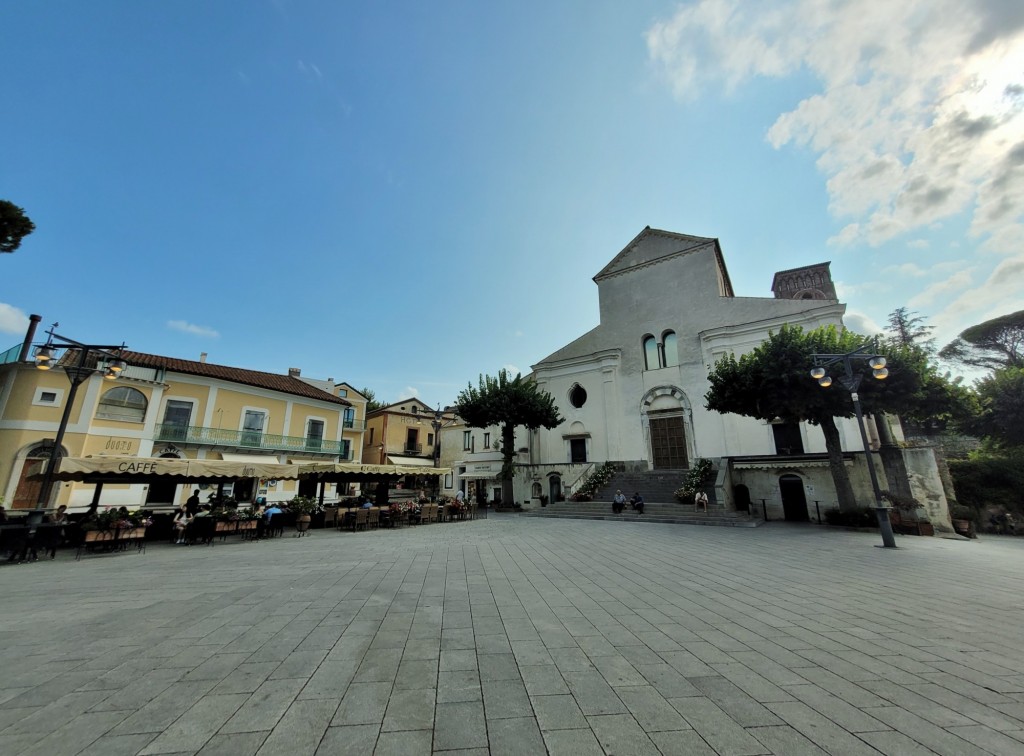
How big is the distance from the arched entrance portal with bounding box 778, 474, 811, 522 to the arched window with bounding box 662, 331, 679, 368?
9682mm

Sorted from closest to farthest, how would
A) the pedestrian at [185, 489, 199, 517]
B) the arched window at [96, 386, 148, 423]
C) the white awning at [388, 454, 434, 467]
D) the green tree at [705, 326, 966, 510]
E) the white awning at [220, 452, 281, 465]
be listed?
the pedestrian at [185, 489, 199, 517] → the green tree at [705, 326, 966, 510] → the arched window at [96, 386, 148, 423] → the white awning at [220, 452, 281, 465] → the white awning at [388, 454, 434, 467]

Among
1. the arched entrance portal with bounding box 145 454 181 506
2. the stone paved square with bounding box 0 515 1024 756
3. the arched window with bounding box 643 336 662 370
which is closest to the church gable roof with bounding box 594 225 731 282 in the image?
the arched window with bounding box 643 336 662 370

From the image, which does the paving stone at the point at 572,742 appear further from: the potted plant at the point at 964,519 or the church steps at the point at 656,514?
the potted plant at the point at 964,519

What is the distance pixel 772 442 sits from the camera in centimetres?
2170

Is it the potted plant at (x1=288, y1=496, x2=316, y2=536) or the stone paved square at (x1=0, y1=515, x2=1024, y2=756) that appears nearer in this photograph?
the stone paved square at (x1=0, y1=515, x2=1024, y2=756)

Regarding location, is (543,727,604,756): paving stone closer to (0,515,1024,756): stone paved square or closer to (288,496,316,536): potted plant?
(0,515,1024,756): stone paved square

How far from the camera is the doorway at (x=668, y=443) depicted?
24609 mm

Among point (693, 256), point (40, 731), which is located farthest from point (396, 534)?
point (693, 256)

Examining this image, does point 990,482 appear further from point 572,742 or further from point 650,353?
point 572,742

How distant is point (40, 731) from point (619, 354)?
91.6 ft

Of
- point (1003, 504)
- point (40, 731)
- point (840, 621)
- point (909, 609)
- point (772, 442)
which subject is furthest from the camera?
point (772, 442)

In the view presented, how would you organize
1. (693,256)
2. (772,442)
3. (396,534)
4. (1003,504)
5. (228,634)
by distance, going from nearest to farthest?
(228,634) → (396,534) → (1003,504) → (772,442) → (693,256)

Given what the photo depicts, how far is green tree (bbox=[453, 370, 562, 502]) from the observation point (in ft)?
79.6

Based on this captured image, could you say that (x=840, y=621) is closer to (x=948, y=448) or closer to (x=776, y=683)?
(x=776, y=683)
